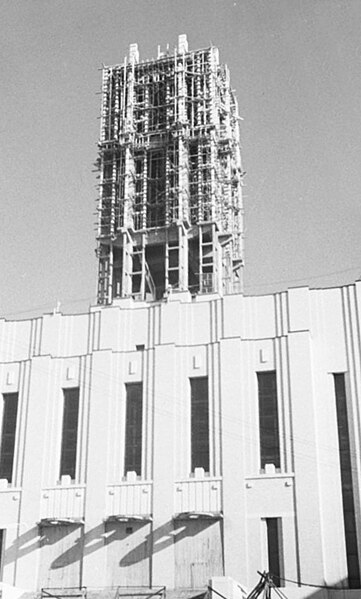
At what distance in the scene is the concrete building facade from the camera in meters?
44.1

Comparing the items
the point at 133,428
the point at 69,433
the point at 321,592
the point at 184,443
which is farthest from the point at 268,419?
the point at 69,433

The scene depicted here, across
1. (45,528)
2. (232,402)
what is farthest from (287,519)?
(45,528)

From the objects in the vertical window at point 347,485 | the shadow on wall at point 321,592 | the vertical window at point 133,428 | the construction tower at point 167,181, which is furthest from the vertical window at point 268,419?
the construction tower at point 167,181

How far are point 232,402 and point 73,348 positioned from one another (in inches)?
455

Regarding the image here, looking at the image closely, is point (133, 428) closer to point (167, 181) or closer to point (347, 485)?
point (347, 485)

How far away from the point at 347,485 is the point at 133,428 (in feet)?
42.1

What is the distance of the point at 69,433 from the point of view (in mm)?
49531

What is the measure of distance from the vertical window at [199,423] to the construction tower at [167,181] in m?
20.3

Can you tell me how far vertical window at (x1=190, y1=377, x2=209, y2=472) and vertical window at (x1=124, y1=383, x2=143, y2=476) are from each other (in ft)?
10.5

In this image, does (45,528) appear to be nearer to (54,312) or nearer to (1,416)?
(1,416)

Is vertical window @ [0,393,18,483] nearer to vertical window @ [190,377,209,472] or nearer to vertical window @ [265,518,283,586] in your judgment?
vertical window @ [190,377,209,472]

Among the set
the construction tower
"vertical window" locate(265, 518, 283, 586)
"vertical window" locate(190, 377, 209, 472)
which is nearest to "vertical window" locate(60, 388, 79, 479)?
"vertical window" locate(190, 377, 209, 472)

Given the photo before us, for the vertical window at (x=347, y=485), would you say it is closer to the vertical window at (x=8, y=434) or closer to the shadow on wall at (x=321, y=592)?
the shadow on wall at (x=321, y=592)

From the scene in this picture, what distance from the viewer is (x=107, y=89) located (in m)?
80.5
